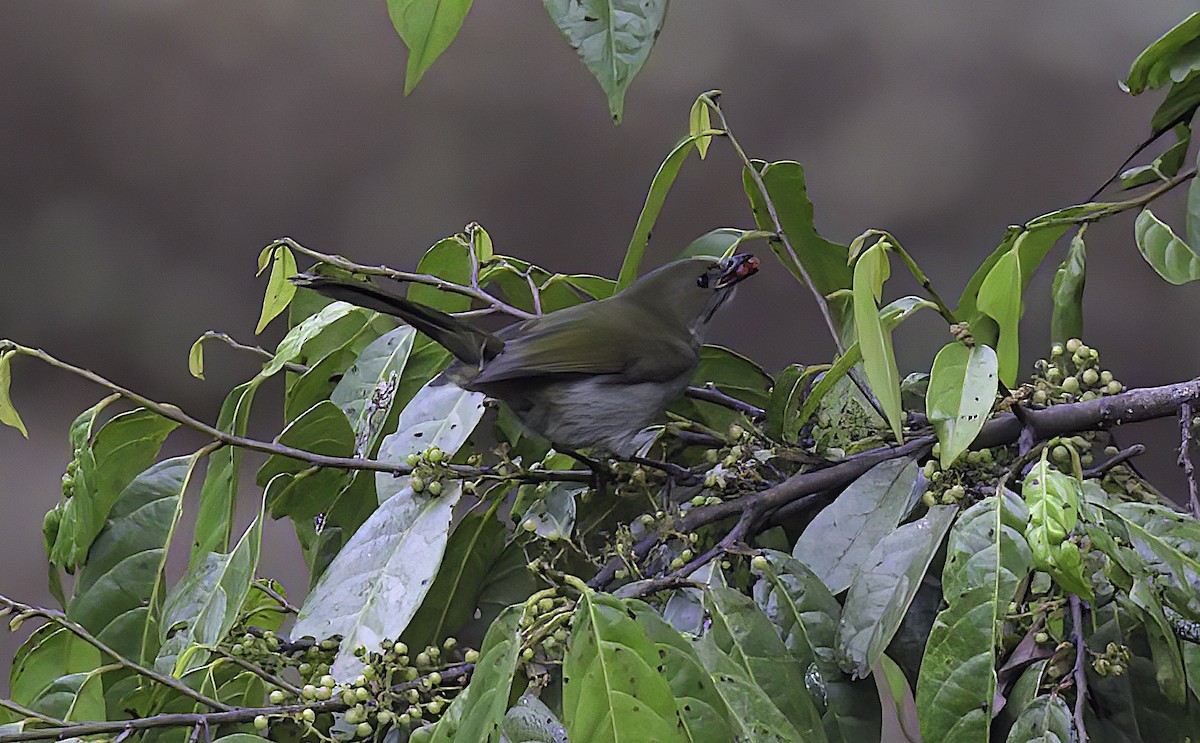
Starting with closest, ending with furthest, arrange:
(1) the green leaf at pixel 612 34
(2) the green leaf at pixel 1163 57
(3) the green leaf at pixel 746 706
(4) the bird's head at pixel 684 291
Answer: (1) the green leaf at pixel 612 34 < (3) the green leaf at pixel 746 706 < (2) the green leaf at pixel 1163 57 < (4) the bird's head at pixel 684 291

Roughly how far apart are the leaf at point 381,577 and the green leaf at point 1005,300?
10.0 inches

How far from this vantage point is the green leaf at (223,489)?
585 millimetres

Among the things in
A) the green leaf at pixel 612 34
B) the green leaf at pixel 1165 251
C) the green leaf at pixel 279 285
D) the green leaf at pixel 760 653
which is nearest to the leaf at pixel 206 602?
the green leaf at pixel 279 285

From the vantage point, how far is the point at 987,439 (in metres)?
0.51

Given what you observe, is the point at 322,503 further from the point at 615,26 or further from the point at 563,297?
the point at 615,26

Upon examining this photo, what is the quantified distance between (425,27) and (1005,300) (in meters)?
0.25

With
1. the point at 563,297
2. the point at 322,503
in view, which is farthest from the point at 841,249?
the point at 322,503

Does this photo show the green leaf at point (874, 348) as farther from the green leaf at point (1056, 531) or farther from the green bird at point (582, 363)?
the green bird at point (582, 363)

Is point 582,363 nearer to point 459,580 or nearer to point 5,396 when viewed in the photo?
point 459,580

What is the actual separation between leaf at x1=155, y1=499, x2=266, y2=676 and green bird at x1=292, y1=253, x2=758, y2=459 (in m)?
0.15

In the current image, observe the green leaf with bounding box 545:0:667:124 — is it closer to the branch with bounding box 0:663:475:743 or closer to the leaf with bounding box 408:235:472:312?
the branch with bounding box 0:663:475:743

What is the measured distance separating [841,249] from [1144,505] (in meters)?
0.23

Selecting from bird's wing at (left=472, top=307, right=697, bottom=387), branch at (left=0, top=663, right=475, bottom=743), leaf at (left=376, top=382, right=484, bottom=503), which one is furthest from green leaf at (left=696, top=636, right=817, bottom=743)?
bird's wing at (left=472, top=307, right=697, bottom=387)

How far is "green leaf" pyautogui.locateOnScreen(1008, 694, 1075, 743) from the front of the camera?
1.23ft
